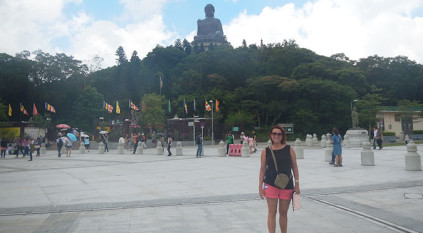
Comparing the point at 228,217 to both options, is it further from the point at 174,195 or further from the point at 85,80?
the point at 85,80

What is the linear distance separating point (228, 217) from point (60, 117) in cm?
6868

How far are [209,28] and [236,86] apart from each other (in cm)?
6393

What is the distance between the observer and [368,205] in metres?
7.76

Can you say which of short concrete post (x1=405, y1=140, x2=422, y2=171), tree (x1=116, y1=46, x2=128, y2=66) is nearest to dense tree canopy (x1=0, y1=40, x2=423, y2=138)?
tree (x1=116, y1=46, x2=128, y2=66)

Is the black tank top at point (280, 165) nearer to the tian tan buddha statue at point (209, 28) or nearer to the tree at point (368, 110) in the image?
the tree at point (368, 110)

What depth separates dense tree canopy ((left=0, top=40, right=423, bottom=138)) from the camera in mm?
56344

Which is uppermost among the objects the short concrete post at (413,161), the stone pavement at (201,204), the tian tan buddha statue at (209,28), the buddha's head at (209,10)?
the buddha's head at (209,10)

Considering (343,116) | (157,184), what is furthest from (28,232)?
(343,116)

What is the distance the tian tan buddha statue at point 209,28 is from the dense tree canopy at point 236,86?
4561 cm

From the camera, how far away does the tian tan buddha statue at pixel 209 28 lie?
12725cm

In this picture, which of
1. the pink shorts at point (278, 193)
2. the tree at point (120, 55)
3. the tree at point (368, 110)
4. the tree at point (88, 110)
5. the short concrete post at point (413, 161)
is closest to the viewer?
the pink shorts at point (278, 193)

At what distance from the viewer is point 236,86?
70.2 meters

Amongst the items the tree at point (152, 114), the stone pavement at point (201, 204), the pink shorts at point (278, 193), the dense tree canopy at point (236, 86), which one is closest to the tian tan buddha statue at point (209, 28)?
the dense tree canopy at point (236, 86)

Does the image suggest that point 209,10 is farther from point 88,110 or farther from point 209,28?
point 88,110
